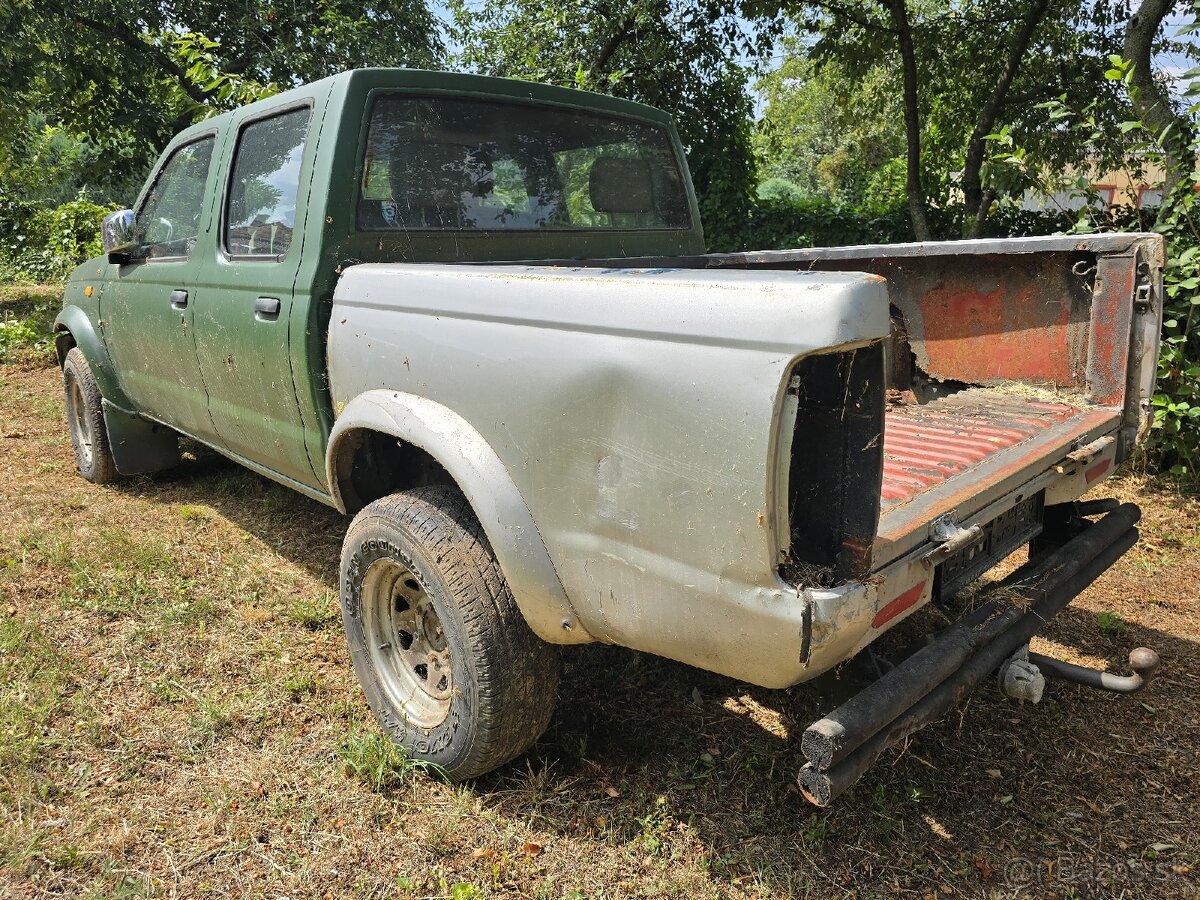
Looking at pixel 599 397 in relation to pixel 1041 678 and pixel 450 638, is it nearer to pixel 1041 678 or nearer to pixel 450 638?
pixel 450 638

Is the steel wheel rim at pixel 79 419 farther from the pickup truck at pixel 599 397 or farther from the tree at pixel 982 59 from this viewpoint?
the tree at pixel 982 59

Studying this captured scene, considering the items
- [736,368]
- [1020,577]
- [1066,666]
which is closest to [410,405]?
[736,368]

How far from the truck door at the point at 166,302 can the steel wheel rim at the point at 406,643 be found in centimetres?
152

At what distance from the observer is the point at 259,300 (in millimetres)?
3150

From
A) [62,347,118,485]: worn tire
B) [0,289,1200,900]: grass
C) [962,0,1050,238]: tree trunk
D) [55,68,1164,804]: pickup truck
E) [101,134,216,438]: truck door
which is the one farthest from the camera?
[962,0,1050,238]: tree trunk

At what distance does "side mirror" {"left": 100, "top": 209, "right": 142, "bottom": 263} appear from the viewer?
4.18 meters

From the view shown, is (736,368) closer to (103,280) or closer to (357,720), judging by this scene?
(357,720)

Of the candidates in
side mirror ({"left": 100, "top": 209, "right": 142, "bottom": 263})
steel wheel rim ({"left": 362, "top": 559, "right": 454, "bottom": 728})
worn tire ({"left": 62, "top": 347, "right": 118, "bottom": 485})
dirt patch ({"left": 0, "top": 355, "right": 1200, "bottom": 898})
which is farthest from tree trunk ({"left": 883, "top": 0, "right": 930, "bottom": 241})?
steel wheel rim ({"left": 362, "top": 559, "right": 454, "bottom": 728})

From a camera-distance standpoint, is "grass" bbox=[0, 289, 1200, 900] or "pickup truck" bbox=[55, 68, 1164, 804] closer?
"pickup truck" bbox=[55, 68, 1164, 804]

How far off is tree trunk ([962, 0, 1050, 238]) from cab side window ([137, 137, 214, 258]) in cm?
740

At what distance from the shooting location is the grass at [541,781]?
7.64 ft

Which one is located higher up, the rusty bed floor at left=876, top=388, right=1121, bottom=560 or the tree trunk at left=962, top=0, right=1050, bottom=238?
the tree trunk at left=962, top=0, right=1050, bottom=238

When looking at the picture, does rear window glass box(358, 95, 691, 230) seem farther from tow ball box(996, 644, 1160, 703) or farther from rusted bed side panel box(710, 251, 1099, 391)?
tow ball box(996, 644, 1160, 703)

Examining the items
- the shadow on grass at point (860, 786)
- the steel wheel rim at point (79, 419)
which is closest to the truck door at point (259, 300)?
→ the shadow on grass at point (860, 786)
